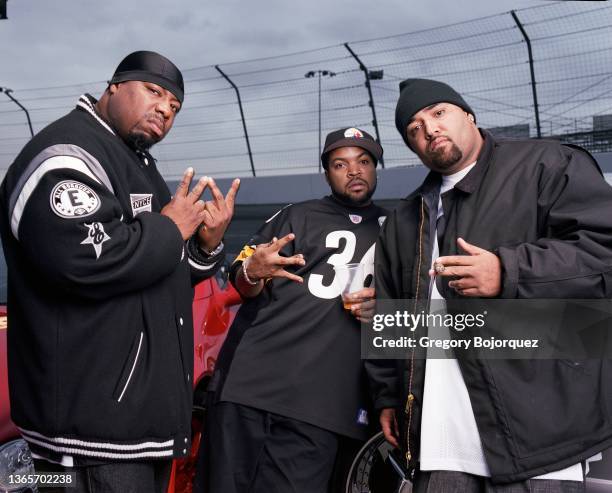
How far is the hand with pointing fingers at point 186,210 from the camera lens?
7.11 feet

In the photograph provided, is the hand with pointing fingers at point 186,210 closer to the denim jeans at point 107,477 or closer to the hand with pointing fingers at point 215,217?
the hand with pointing fingers at point 215,217

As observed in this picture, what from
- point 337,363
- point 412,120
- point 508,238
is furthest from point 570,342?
point 337,363

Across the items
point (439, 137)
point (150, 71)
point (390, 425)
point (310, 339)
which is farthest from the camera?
point (310, 339)

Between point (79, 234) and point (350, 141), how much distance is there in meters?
1.78

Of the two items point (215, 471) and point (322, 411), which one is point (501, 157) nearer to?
point (322, 411)

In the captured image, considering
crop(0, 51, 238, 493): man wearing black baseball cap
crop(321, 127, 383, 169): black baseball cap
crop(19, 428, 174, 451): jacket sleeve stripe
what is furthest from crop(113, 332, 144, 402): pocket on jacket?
crop(321, 127, 383, 169): black baseball cap

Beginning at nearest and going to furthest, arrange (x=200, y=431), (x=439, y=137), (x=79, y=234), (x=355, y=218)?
Answer: (x=79, y=234) < (x=439, y=137) < (x=355, y=218) < (x=200, y=431)

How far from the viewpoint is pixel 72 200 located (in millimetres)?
1882

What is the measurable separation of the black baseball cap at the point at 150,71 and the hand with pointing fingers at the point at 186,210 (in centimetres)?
33

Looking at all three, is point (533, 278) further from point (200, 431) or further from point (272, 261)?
point (200, 431)

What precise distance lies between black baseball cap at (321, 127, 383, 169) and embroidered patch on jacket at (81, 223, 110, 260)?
1699 mm

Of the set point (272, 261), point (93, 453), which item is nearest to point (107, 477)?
point (93, 453)

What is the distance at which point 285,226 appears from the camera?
3.45 m

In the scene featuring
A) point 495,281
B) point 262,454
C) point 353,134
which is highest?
point 353,134
